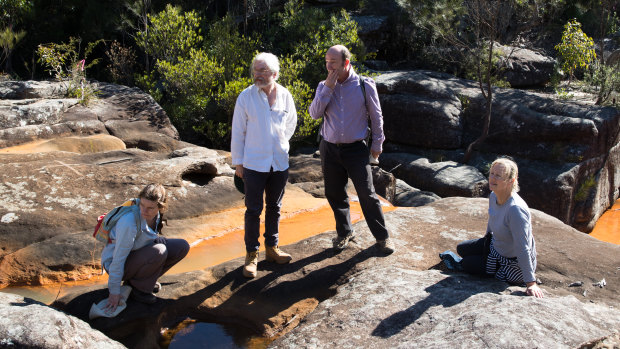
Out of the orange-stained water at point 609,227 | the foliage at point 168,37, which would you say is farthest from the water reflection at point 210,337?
the foliage at point 168,37

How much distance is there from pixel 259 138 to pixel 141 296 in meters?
1.33

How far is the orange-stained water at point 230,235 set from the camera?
450cm

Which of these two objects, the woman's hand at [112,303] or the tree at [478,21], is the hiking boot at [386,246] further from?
the tree at [478,21]

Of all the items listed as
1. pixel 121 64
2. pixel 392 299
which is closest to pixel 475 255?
pixel 392 299

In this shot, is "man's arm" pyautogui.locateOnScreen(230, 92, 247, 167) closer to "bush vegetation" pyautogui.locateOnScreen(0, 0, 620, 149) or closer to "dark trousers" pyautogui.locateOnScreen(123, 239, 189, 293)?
"dark trousers" pyautogui.locateOnScreen(123, 239, 189, 293)

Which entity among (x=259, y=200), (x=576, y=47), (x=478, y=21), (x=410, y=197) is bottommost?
(x=410, y=197)

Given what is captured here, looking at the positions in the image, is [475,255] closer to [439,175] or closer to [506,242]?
[506,242]

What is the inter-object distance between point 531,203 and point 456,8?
4.25m

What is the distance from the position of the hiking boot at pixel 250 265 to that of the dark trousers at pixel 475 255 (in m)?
1.52

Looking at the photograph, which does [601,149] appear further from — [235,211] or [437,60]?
[235,211]

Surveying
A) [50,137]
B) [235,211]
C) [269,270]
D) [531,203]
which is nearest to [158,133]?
[50,137]

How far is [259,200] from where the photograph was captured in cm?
404

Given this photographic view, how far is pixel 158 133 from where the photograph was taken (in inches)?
347

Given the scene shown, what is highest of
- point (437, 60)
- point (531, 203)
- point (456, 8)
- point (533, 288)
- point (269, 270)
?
point (456, 8)
